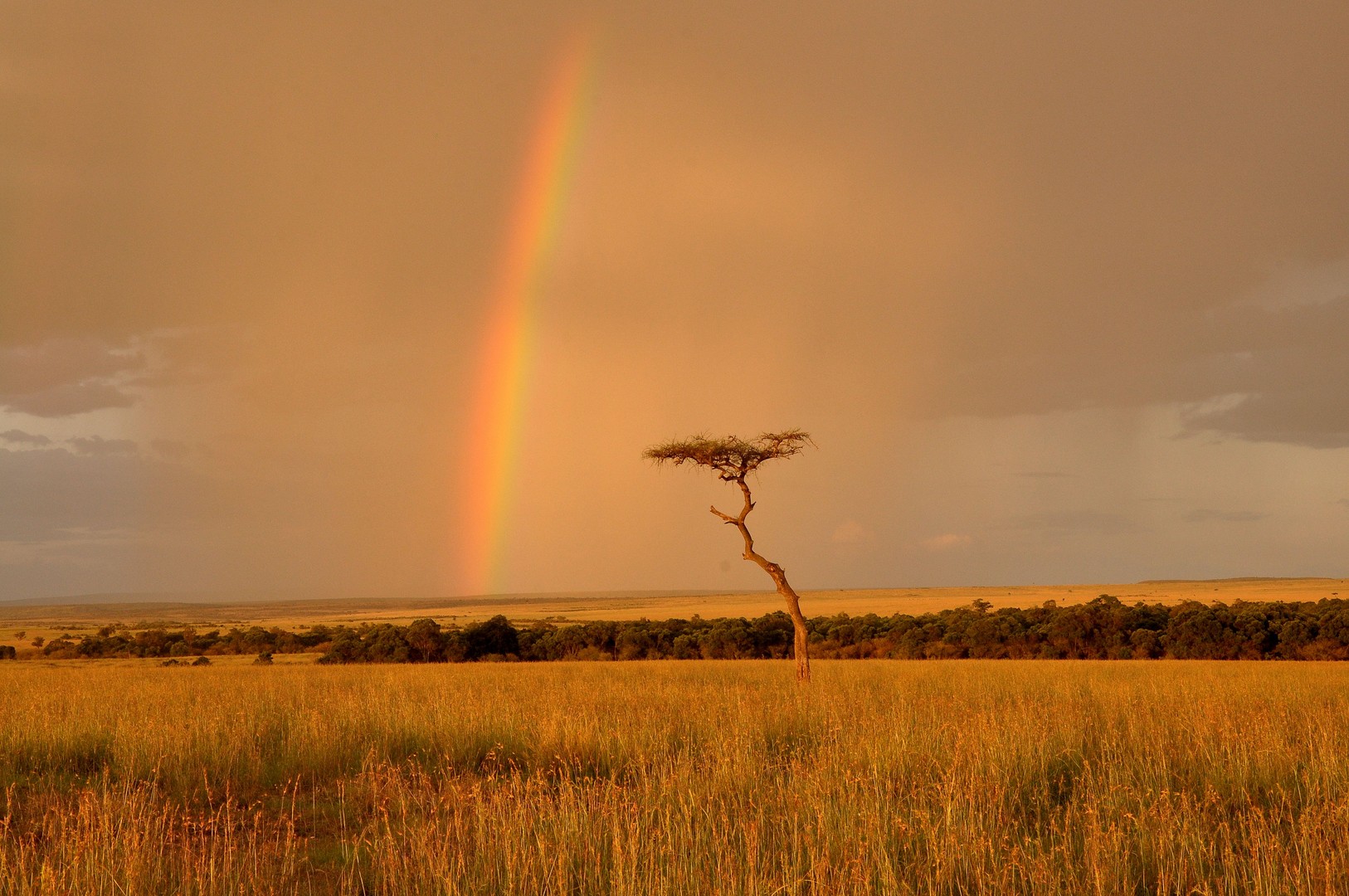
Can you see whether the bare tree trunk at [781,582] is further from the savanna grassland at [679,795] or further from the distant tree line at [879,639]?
the distant tree line at [879,639]

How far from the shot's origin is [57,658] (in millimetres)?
46531

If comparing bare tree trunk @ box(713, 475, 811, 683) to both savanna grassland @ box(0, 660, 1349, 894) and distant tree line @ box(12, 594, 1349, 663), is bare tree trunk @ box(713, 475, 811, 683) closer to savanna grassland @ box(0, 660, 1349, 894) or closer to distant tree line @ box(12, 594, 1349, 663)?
savanna grassland @ box(0, 660, 1349, 894)

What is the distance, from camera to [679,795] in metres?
7.75

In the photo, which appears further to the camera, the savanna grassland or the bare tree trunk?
the bare tree trunk

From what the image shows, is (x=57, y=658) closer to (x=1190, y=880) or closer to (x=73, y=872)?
(x=73, y=872)

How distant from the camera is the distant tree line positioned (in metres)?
37.0

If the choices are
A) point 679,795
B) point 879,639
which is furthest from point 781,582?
point 879,639

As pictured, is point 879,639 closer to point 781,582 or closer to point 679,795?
point 781,582

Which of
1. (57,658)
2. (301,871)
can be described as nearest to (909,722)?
(301,871)

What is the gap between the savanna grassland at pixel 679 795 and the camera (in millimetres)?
6090

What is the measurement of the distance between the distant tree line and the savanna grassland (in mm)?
22256

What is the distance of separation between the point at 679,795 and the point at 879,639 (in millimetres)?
39898

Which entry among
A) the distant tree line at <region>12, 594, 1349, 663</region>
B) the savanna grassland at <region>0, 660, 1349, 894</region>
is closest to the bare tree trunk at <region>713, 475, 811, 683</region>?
the savanna grassland at <region>0, 660, 1349, 894</region>

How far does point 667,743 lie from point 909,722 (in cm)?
306
